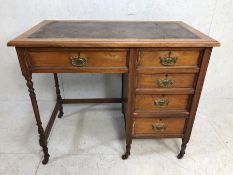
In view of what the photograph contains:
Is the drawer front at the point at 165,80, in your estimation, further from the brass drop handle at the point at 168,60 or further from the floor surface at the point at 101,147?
the floor surface at the point at 101,147

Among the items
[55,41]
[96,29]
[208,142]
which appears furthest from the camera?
[208,142]

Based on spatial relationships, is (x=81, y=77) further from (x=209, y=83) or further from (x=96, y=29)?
(x=209, y=83)

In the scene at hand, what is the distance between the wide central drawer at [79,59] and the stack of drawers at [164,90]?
13cm

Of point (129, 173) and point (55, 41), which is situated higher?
point (55, 41)

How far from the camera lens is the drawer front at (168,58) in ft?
3.82

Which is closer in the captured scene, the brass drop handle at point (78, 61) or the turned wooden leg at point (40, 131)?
the brass drop handle at point (78, 61)

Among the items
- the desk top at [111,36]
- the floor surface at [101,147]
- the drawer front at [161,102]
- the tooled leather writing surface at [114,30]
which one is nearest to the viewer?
the desk top at [111,36]

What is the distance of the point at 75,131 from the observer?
6.03 feet

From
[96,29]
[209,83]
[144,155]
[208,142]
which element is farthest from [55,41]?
[209,83]

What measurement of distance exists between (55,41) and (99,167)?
0.96 m

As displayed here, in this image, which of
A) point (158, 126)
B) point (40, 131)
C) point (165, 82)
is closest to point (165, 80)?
point (165, 82)

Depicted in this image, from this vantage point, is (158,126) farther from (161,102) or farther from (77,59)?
(77,59)

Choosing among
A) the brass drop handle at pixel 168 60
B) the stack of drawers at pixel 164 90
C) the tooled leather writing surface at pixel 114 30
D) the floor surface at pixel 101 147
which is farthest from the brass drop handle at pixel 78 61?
the floor surface at pixel 101 147

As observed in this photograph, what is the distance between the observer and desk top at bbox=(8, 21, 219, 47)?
109cm
